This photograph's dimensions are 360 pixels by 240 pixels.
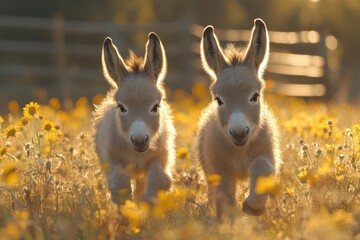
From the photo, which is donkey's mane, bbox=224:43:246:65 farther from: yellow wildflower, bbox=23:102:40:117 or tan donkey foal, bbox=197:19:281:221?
yellow wildflower, bbox=23:102:40:117

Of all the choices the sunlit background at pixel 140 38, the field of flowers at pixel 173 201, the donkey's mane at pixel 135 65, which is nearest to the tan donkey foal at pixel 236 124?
the field of flowers at pixel 173 201

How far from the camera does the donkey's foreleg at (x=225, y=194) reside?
6.11 metres

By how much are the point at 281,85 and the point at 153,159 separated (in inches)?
612

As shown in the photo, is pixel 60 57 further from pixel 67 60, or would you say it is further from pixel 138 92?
pixel 138 92

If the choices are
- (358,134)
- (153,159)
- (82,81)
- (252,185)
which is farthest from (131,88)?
(82,81)

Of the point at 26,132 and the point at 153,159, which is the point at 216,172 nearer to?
the point at 153,159

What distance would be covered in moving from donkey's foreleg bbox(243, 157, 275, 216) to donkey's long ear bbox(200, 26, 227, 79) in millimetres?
1013

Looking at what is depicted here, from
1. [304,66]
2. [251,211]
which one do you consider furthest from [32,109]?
[304,66]

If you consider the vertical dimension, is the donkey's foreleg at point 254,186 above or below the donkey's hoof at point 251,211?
above

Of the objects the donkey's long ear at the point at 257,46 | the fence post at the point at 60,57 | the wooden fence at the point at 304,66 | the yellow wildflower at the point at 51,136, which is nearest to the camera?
the yellow wildflower at the point at 51,136

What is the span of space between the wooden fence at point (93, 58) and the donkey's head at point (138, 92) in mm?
11086

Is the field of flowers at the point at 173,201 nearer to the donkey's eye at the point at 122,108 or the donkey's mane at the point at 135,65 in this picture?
the donkey's eye at the point at 122,108

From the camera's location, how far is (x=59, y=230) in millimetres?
5016

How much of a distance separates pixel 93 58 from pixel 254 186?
1829 centimetres
